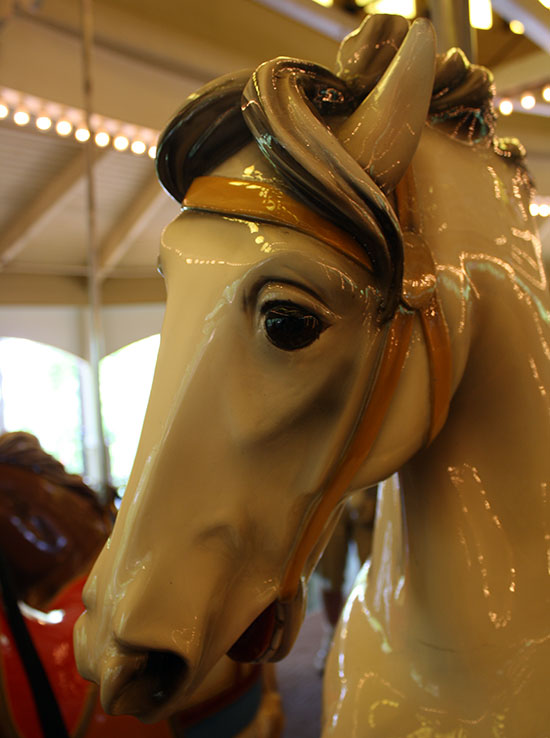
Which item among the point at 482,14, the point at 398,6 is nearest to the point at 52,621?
the point at 398,6

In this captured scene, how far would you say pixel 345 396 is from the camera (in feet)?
1.56

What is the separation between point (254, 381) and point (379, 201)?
157 millimetres

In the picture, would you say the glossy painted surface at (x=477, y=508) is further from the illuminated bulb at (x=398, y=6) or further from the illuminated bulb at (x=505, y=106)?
the illuminated bulb at (x=398, y=6)

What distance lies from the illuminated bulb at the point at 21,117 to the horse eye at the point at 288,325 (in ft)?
10.1

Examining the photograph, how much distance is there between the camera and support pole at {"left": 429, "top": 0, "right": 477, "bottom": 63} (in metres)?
0.97

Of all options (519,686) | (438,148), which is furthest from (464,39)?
(519,686)

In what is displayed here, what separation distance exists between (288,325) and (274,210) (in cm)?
9

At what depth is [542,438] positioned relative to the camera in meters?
0.54

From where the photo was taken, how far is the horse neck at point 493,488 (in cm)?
53

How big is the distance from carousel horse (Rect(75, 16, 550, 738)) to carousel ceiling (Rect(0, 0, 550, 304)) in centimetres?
172

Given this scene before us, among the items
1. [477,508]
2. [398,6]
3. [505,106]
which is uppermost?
[398,6]

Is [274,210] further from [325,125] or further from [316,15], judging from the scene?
[316,15]

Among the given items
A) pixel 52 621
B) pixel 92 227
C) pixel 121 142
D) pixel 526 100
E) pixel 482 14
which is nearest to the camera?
pixel 52 621

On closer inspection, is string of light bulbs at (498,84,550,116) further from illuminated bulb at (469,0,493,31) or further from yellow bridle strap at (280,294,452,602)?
yellow bridle strap at (280,294,452,602)
